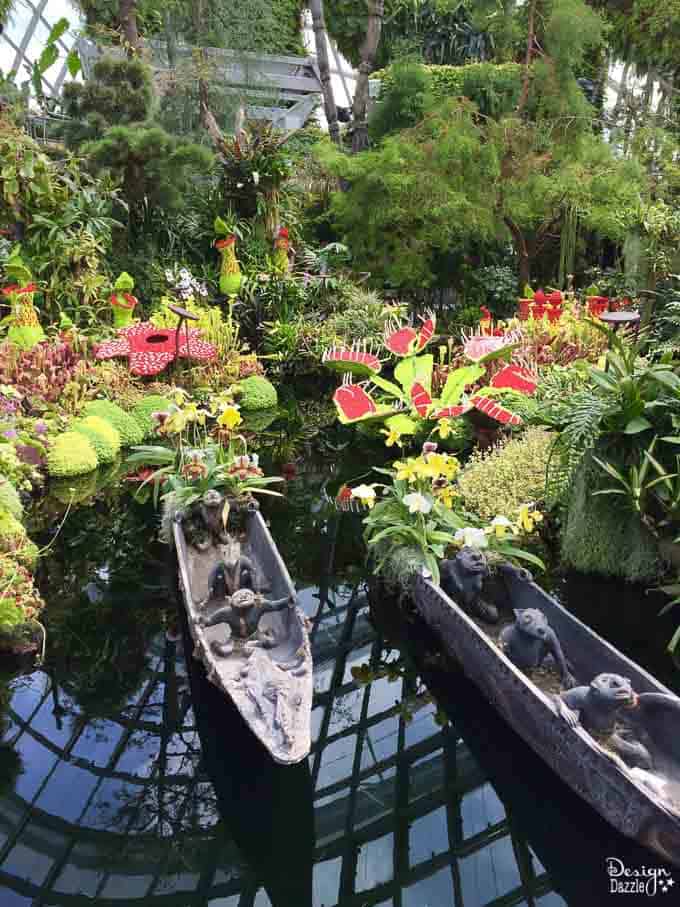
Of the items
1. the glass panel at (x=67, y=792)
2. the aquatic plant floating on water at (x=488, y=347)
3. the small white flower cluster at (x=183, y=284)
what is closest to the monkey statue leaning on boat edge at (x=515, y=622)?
the glass panel at (x=67, y=792)

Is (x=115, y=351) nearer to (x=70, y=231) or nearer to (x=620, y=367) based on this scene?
(x=70, y=231)

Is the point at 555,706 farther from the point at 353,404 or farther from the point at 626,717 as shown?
the point at 353,404

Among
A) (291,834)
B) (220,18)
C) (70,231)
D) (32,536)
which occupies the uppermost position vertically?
(220,18)

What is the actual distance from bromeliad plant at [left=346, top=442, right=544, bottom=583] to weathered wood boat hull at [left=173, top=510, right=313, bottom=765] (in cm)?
83

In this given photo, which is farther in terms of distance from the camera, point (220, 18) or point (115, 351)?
point (220, 18)

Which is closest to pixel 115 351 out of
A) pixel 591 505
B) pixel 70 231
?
pixel 70 231

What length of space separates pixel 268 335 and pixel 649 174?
629cm

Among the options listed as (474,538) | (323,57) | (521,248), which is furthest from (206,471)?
(323,57)

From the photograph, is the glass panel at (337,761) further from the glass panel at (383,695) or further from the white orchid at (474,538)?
the white orchid at (474,538)

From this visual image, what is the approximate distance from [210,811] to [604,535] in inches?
123

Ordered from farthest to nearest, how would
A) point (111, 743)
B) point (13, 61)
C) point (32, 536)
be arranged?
point (13, 61) → point (32, 536) → point (111, 743)

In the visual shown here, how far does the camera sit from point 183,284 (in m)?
11.3

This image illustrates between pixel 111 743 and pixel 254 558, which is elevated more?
pixel 254 558

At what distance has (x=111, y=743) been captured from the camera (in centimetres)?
372
